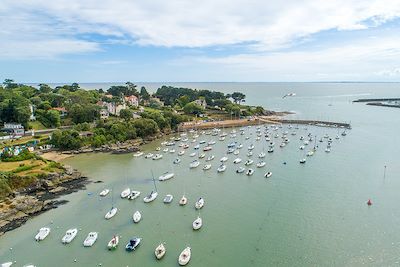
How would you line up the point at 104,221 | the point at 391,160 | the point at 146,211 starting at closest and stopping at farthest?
the point at 104,221 → the point at 146,211 → the point at 391,160

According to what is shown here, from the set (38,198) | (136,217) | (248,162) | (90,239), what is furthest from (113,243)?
(248,162)

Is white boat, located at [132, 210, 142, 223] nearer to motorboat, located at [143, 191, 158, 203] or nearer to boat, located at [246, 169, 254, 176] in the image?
motorboat, located at [143, 191, 158, 203]

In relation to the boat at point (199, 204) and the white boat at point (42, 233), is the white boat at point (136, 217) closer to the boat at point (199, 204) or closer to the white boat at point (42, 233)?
the boat at point (199, 204)

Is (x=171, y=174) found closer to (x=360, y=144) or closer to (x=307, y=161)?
(x=307, y=161)

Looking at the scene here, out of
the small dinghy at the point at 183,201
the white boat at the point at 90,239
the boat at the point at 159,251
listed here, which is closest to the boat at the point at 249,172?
the small dinghy at the point at 183,201

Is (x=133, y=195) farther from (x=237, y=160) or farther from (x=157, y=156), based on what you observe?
(x=237, y=160)

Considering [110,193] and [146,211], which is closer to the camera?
[146,211]

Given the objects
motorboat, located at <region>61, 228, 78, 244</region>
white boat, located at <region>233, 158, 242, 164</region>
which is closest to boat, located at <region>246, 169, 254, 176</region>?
white boat, located at <region>233, 158, 242, 164</region>

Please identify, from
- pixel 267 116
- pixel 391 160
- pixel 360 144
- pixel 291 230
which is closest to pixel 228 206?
pixel 291 230
